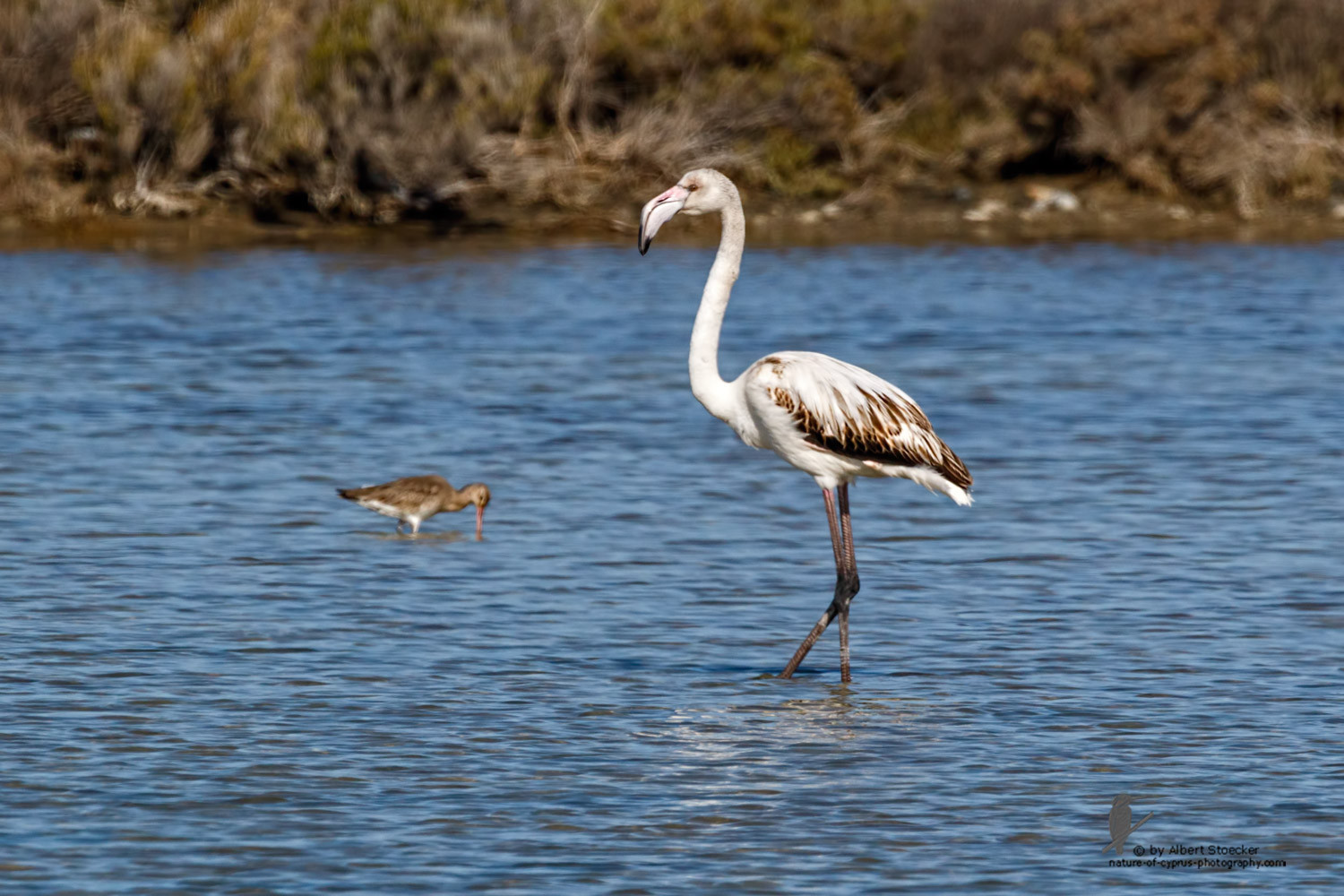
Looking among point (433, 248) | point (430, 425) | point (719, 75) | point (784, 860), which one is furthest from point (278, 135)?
point (784, 860)

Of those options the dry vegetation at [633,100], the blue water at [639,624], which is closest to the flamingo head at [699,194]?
the blue water at [639,624]

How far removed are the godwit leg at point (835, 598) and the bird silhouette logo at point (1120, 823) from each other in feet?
6.57

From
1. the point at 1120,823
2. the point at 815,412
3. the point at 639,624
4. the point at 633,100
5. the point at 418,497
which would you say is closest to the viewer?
the point at 1120,823

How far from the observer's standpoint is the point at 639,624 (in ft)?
31.4

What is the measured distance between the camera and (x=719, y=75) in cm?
2919

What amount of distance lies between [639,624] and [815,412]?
5.15ft

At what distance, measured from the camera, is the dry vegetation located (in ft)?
87.0

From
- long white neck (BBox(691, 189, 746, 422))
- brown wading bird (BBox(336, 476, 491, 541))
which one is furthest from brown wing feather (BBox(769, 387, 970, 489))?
brown wading bird (BBox(336, 476, 491, 541))

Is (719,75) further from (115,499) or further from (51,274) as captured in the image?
(115,499)

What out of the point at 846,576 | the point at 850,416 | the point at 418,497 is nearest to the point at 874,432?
the point at 850,416

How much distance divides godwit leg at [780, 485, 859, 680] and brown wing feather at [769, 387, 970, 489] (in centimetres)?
33

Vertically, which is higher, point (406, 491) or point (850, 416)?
point (850, 416)

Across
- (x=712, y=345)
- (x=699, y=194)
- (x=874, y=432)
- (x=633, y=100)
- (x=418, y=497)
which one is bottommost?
(x=418, y=497)

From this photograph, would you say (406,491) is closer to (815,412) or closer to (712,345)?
(712,345)
